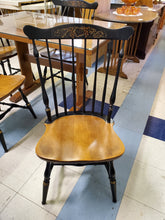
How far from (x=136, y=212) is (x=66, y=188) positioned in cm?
49

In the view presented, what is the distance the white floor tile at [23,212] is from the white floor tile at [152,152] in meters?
0.85

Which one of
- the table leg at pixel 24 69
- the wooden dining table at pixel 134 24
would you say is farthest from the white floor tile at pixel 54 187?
the wooden dining table at pixel 134 24

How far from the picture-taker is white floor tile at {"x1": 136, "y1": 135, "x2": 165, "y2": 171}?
1.35 meters

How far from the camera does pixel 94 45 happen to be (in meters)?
1.21

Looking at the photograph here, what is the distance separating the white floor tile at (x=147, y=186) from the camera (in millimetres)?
1110

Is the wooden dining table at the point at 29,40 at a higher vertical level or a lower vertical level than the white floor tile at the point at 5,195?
higher

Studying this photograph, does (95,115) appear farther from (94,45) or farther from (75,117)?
(94,45)

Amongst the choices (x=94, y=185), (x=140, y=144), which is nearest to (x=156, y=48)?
(x=140, y=144)

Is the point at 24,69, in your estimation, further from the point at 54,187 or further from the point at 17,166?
the point at 54,187

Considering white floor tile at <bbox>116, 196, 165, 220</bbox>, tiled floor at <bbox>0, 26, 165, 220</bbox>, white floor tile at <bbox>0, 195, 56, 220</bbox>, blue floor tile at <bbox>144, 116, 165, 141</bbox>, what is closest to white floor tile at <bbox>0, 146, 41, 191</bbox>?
tiled floor at <bbox>0, 26, 165, 220</bbox>

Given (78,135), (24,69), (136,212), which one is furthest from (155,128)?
(24,69)

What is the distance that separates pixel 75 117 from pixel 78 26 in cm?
57

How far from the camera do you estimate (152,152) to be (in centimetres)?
144

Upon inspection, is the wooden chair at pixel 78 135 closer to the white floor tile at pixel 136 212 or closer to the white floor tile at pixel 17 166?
the white floor tile at pixel 136 212
